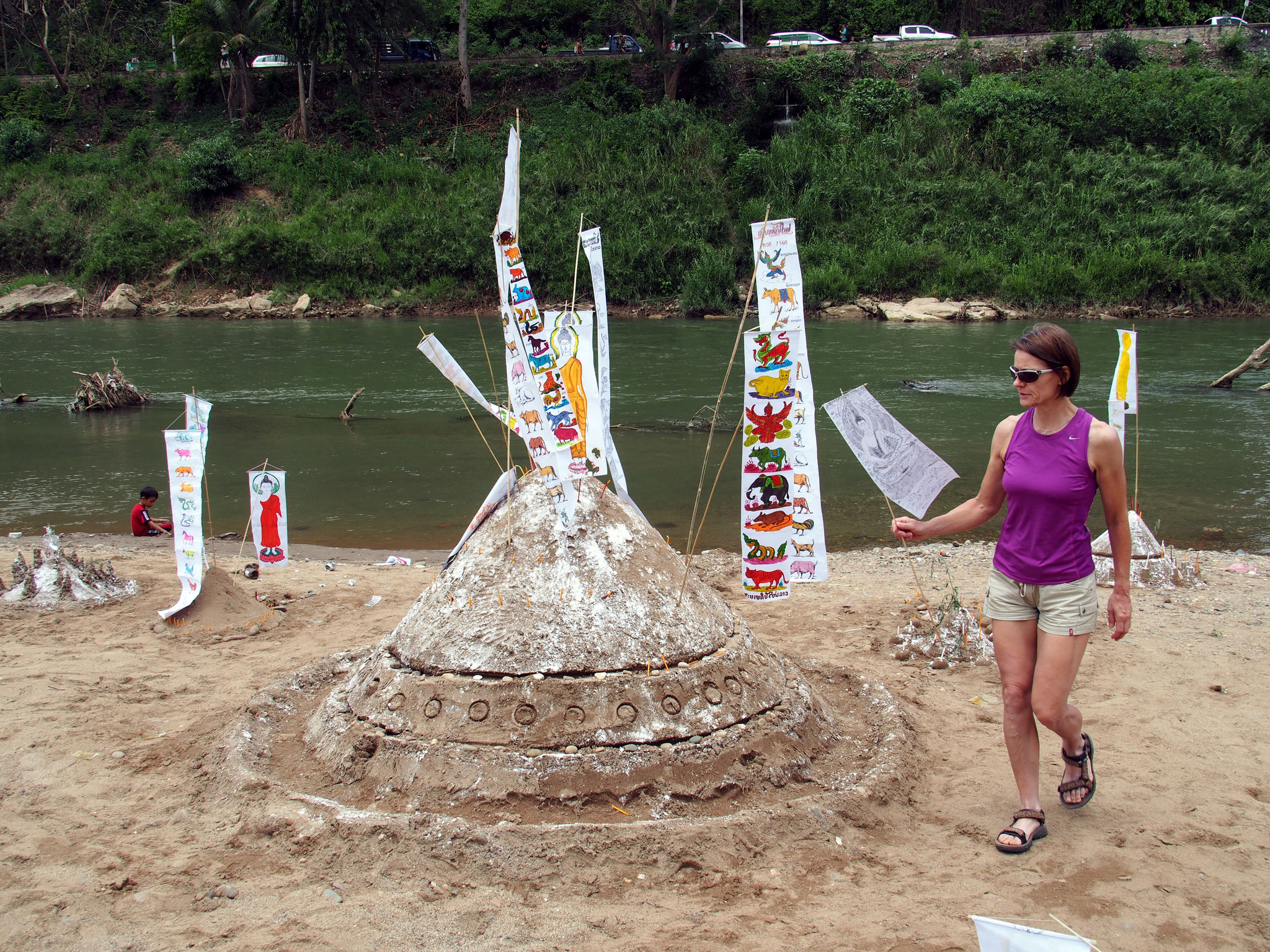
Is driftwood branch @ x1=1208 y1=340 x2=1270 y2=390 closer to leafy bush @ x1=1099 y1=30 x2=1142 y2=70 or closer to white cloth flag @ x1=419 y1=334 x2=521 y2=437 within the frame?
white cloth flag @ x1=419 y1=334 x2=521 y2=437

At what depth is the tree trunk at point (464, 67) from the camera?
3728 centimetres

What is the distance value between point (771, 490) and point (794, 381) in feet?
1.45

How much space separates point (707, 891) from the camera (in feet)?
9.77

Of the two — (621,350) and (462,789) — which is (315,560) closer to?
(462,789)

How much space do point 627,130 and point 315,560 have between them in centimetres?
3146

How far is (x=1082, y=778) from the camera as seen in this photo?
11.0 feet

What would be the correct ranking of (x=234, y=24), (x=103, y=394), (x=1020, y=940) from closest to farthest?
(x=1020, y=940)
(x=103, y=394)
(x=234, y=24)

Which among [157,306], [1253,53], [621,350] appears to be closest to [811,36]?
[1253,53]

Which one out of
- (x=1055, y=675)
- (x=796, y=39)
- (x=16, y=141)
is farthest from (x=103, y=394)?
(x=796, y=39)

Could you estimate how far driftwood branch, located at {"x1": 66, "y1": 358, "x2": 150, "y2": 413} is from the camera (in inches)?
630

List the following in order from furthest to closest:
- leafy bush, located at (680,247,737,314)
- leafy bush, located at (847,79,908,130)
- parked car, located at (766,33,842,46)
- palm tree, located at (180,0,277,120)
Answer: parked car, located at (766,33,842,46), palm tree, located at (180,0,277,120), leafy bush, located at (847,79,908,130), leafy bush, located at (680,247,737,314)

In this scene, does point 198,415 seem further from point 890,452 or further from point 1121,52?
point 1121,52

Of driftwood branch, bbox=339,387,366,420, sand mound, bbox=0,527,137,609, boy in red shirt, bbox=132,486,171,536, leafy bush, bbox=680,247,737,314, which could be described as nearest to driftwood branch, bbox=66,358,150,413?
driftwood branch, bbox=339,387,366,420

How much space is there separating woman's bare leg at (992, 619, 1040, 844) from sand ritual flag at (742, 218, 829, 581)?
3.01ft
